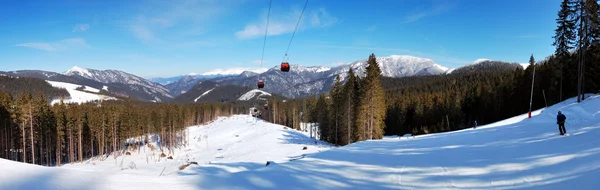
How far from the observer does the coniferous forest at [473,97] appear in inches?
1430

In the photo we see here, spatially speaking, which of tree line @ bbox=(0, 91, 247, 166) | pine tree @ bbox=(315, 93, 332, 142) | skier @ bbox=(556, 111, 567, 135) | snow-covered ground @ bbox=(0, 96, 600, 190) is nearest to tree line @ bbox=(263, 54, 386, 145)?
pine tree @ bbox=(315, 93, 332, 142)

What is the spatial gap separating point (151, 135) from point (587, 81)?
9320cm

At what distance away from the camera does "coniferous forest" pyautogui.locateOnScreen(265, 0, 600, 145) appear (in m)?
36.3

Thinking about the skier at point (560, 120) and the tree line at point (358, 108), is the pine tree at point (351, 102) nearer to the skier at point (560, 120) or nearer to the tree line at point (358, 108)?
the tree line at point (358, 108)

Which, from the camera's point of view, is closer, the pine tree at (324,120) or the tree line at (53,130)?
the tree line at (53,130)

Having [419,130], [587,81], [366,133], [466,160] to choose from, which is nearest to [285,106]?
[419,130]

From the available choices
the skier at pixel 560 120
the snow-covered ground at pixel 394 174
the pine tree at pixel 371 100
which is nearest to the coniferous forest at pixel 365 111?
the pine tree at pixel 371 100

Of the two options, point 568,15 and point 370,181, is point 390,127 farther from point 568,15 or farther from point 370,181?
point 370,181

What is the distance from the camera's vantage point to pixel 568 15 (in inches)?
1448

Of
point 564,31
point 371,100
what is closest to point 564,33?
point 564,31

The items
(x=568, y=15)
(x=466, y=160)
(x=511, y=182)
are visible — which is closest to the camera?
(x=511, y=182)

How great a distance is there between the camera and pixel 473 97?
69562 mm

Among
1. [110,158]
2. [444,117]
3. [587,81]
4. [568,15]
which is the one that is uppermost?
[568,15]

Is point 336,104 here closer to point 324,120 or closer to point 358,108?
point 358,108
